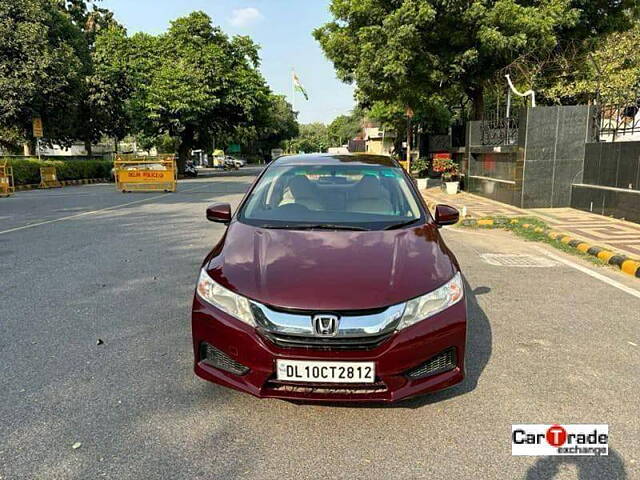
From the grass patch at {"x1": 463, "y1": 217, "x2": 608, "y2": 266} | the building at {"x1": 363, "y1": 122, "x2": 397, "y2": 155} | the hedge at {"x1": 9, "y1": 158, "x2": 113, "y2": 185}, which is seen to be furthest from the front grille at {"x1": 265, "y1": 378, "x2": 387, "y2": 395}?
the building at {"x1": 363, "y1": 122, "x2": 397, "y2": 155}

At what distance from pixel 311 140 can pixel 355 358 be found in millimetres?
136983

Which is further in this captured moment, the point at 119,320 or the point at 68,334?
the point at 119,320

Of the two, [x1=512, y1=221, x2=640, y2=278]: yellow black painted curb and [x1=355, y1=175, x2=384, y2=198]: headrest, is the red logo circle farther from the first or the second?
[x1=512, y1=221, x2=640, y2=278]: yellow black painted curb

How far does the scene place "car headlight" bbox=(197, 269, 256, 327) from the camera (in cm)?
272

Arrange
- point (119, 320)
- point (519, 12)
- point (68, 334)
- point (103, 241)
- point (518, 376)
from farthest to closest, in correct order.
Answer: point (519, 12) < point (103, 241) < point (119, 320) < point (68, 334) < point (518, 376)

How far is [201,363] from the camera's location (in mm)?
2908

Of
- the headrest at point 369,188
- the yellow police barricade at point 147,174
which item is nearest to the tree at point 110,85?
the yellow police barricade at point 147,174

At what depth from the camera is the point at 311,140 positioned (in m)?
137

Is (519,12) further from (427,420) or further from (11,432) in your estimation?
(11,432)

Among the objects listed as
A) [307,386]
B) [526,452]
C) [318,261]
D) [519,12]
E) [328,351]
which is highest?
[519,12]

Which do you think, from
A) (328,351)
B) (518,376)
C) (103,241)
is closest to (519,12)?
(103,241)

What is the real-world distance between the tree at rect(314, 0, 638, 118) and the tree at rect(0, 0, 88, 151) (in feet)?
46.9

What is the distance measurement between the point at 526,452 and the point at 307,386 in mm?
1195

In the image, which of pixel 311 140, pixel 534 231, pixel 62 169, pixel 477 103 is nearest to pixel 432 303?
pixel 534 231
